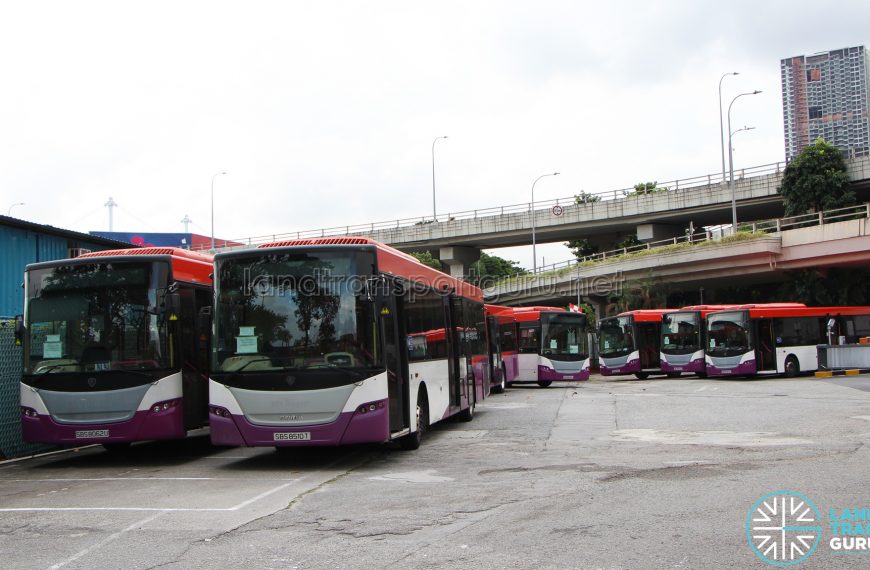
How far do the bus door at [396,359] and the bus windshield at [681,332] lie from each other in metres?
25.3

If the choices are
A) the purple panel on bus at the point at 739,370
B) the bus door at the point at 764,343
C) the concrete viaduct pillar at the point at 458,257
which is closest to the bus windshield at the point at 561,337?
the purple panel on bus at the point at 739,370

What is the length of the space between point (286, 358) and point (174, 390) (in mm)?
2263

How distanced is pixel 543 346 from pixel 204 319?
72.7 feet

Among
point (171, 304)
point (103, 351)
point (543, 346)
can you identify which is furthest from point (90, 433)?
point (543, 346)

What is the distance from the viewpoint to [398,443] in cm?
1458

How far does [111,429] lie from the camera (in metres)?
13.0

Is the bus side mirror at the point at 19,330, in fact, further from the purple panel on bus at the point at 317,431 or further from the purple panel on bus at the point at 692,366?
the purple panel on bus at the point at 692,366

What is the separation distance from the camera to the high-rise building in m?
106

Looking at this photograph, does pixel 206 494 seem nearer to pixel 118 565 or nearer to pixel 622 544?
pixel 118 565

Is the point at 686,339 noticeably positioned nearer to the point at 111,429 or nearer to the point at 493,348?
the point at 493,348

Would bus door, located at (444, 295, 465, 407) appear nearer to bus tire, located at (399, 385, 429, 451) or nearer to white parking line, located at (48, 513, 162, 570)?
bus tire, located at (399, 385, 429, 451)


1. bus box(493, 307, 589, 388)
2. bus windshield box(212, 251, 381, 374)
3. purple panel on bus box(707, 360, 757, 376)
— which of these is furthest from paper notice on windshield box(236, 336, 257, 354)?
purple panel on bus box(707, 360, 757, 376)

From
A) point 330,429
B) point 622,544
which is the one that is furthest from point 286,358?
point 622,544

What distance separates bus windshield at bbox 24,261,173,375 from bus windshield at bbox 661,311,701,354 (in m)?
27.3
